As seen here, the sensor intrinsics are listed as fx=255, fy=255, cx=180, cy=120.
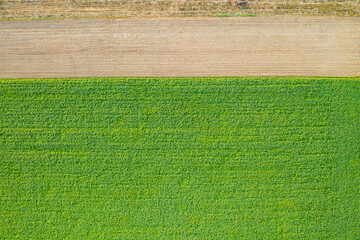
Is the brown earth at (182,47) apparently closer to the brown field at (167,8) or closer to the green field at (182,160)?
the brown field at (167,8)

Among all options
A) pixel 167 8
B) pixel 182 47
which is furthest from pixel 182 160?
pixel 167 8

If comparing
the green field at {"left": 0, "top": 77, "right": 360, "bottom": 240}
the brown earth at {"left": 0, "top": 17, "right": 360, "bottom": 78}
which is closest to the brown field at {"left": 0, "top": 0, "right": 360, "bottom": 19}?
the brown earth at {"left": 0, "top": 17, "right": 360, "bottom": 78}

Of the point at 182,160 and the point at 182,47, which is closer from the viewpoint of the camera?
the point at 182,160

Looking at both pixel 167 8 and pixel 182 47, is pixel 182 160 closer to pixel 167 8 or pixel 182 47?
pixel 182 47

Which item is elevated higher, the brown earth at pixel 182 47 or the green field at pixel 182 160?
the brown earth at pixel 182 47

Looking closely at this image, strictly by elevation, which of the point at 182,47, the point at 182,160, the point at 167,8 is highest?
the point at 167,8

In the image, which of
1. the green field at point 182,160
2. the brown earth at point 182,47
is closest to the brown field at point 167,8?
the brown earth at point 182,47
